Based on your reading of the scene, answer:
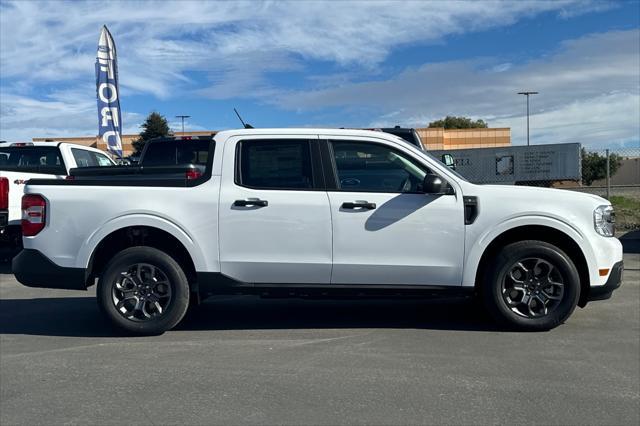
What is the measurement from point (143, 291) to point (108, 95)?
61.1 ft

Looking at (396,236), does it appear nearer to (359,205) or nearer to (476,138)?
(359,205)

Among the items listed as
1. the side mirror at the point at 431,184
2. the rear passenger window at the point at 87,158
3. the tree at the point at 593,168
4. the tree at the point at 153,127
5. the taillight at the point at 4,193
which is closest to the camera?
the side mirror at the point at 431,184

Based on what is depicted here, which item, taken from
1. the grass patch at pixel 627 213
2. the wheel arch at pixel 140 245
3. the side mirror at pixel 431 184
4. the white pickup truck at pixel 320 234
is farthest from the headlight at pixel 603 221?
the grass patch at pixel 627 213

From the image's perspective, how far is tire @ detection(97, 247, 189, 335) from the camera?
5.68 meters

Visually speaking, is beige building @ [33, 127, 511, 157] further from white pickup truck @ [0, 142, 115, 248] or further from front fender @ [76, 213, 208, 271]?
front fender @ [76, 213, 208, 271]

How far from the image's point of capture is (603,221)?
5.72 m

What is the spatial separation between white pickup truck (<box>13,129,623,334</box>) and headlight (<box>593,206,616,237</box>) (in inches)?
0.7

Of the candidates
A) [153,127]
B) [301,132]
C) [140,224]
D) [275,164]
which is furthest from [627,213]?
[153,127]

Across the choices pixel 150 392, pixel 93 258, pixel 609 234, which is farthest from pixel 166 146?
pixel 609 234

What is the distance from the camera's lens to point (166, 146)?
9.70 meters

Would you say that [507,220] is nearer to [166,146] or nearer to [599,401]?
[599,401]

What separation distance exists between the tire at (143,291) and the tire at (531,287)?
2929 millimetres

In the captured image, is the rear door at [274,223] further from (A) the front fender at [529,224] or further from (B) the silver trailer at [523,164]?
(B) the silver trailer at [523,164]

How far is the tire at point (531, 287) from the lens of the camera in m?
5.62
